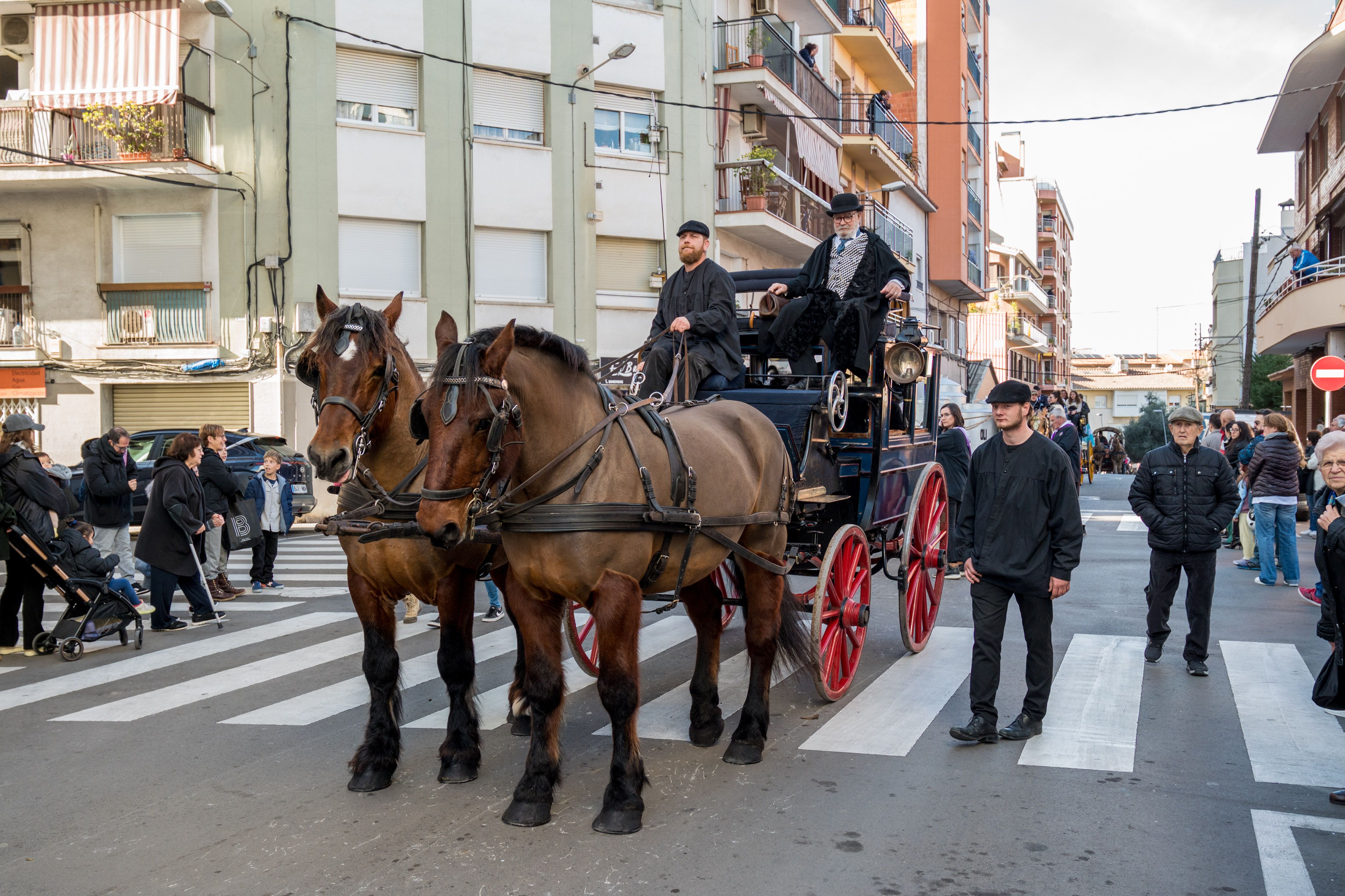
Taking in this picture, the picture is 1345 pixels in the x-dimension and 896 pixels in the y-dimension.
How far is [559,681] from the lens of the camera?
461 centimetres

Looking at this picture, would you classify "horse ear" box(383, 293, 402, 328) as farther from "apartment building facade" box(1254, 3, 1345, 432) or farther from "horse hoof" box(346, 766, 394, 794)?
"apartment building facade" box(1254, 3, 1345, 432)

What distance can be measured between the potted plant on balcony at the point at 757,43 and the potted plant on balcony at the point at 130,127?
41.1ft

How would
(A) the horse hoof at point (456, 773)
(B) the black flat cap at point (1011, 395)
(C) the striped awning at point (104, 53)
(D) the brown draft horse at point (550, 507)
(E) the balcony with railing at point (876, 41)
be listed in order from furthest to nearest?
(E) the balcony with railing at point (876, 41) → (C) the striped awning at point (104, 53) → (B) the black flat cap at point (1011, 395) → (A) the horse hoof at point (456, 773) → (D) the brown draft horse at point (550, 507)

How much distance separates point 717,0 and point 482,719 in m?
22.7

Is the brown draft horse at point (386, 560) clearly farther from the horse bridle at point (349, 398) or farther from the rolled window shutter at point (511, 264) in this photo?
the rolled window shutter at point (511, 264)

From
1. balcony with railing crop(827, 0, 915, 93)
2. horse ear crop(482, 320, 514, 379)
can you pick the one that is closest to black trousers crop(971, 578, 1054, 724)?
horse ear crop(482, 320, 514, 379)

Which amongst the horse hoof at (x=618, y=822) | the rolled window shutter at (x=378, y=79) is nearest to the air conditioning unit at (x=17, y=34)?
the rolled window shutter at (x=378, y=79)

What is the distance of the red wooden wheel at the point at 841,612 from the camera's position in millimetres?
6199

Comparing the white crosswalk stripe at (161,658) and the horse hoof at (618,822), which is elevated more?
the horse hoof at (618,822)

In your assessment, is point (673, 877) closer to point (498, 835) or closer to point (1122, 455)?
point (498, 835)

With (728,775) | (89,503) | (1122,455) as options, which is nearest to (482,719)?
(728,775)

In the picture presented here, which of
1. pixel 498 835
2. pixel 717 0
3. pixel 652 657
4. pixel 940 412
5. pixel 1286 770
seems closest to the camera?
pixel 498 835

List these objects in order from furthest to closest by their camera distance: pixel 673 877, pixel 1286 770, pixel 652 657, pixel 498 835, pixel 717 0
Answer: pixel 717 0
pixel 652 657
pixel 1286 770
pixel 498 835
pixel 673 877

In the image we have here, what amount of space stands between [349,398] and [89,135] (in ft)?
61.0
